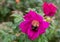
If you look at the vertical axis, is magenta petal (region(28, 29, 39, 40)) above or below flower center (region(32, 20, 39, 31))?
below

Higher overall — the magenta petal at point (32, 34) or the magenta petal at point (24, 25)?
the magenta petal at point (24, 25)

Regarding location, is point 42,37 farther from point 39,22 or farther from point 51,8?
point 51,8

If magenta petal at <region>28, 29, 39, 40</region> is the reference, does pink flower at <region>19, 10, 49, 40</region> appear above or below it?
above

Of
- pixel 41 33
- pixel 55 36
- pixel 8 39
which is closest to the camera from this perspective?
pixel 41 33

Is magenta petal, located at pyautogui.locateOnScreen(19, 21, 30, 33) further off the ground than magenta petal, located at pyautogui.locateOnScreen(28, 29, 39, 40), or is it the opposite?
magenta petal, located at pyautogui.locateOnScreen(19, 21, 30, 33)

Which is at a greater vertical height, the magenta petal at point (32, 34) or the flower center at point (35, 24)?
the flower center at point (35, 24)

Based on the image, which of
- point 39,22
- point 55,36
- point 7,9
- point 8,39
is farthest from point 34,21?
point 7,9

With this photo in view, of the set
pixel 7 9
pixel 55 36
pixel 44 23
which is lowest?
pixel 55 36

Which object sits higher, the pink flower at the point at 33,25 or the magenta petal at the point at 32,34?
the pink flower at the point at 33,25
